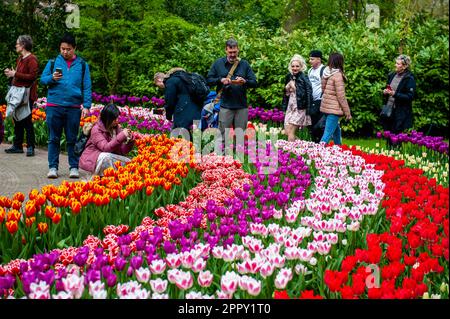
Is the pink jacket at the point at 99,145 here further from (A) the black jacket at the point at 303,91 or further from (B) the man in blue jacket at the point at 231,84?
(A) the black jacket at the point at 303,91

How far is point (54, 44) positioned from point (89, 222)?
35.1 feet

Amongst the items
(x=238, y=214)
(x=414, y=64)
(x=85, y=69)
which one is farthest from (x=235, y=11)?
(x=238, y=214)

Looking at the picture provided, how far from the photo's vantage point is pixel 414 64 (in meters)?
11.4

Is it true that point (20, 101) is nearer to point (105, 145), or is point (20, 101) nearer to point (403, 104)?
point (105, 145)

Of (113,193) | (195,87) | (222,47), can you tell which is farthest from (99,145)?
(222,47)

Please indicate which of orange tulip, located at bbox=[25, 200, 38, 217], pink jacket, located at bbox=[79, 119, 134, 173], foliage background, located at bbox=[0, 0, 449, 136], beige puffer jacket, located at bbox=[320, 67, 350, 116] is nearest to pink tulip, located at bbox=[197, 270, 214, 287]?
orange tulip, located at bbox=[25, 200, 38, 217]

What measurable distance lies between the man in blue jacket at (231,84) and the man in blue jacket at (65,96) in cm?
170

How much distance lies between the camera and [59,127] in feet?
25.0

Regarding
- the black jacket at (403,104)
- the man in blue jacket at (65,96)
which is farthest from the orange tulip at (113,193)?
the black jacket at (403,104)

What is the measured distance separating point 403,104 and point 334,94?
1198mm

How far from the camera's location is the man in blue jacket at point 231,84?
26.9 feet

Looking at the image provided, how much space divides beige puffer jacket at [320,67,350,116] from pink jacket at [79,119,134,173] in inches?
114

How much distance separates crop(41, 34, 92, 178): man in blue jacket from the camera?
7.41 meters

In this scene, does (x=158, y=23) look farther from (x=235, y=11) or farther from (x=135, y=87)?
(x=235, y=11)
